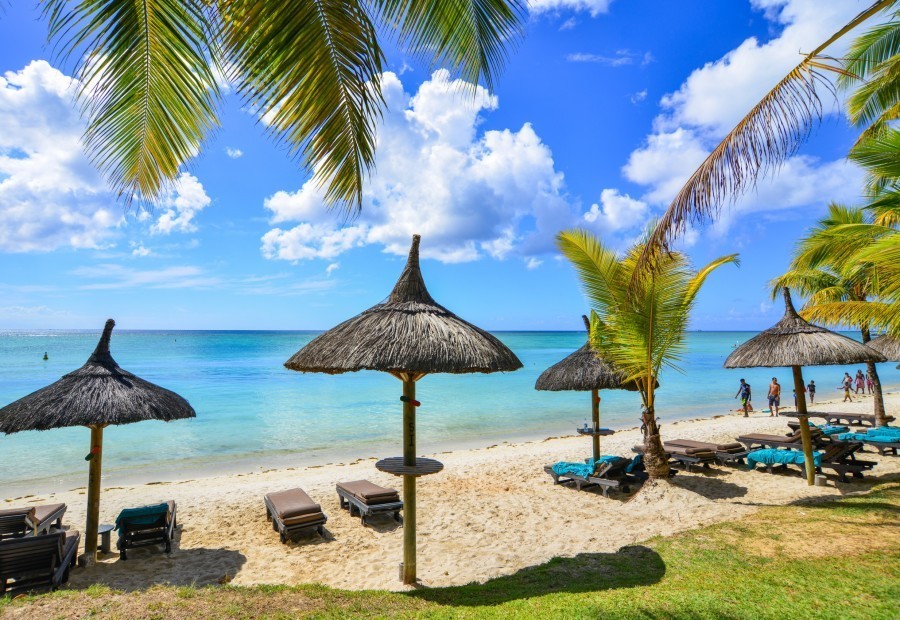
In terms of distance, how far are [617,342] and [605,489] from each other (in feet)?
8.24

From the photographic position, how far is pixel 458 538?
637 cm

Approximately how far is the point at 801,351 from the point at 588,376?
3.38 metres

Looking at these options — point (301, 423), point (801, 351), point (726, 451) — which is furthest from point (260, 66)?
point (301, 423)

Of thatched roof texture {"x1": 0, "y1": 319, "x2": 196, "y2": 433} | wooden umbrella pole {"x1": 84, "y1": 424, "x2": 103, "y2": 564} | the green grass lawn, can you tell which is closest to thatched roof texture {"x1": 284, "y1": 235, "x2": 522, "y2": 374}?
the green grass lawn

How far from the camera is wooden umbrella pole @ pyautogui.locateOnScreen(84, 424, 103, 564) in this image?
584 centimetres

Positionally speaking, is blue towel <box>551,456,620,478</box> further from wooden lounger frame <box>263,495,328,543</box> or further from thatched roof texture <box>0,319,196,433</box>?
thatched roof texture <box>0,319,196,433</box>

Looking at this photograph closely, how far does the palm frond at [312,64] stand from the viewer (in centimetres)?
282

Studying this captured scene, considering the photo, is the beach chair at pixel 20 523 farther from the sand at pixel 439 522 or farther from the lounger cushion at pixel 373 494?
the lounger cushion at pixel 373 494

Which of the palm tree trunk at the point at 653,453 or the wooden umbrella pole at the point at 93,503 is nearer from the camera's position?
the wooden umbrella pole at the point at 93,503

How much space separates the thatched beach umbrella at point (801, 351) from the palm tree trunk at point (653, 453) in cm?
202

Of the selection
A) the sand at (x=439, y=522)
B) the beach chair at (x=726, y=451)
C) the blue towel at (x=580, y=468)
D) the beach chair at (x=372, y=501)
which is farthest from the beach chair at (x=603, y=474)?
the beach chair at (x=372, y=501)

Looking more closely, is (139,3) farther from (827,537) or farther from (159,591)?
(827,537)

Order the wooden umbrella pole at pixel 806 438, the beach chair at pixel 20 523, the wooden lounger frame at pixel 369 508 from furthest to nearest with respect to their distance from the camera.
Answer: the wooden umbrella pole at pixel 806 438, the wooden lounger frame at pixel 369 508, the beach chair at pixel 20 523

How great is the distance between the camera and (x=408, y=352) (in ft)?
15.4
